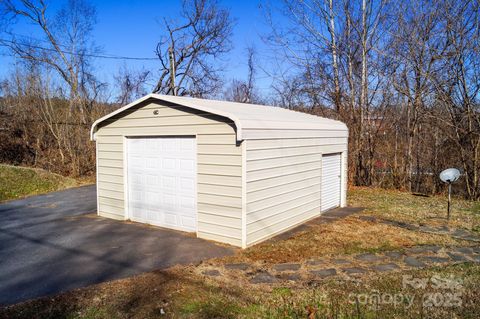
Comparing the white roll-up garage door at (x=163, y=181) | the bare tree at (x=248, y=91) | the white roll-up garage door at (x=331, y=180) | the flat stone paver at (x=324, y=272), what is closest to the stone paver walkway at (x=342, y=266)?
the flat stone paver at (x=324, y=272)

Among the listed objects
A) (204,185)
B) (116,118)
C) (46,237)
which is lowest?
(46,237)

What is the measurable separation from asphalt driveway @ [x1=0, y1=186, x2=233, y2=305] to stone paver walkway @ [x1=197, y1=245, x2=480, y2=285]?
0.79m

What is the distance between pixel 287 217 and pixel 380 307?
354cm

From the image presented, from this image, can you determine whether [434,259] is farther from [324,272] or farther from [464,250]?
[324,272]

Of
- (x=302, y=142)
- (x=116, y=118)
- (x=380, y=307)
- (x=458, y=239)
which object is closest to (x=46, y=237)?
(x=116, y=118)

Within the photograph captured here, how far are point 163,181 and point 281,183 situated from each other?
253 centimetres

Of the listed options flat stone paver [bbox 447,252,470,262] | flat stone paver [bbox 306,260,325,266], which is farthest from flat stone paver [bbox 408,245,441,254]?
flat stone paver [bbox 306,260,325,266]

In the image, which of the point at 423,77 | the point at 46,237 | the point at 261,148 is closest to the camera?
the point at 261,148

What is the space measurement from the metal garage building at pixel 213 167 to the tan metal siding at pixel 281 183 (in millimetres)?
19

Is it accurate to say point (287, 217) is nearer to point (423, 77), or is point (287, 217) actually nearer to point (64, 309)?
point (64, 309)

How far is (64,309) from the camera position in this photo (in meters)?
3.72

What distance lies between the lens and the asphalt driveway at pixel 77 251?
4.61 m

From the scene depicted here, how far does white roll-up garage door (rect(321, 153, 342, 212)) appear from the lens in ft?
29.0

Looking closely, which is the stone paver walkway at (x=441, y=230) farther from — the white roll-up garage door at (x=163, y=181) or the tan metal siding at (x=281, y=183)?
the white roll-up garage door at (x=163, y=181)
